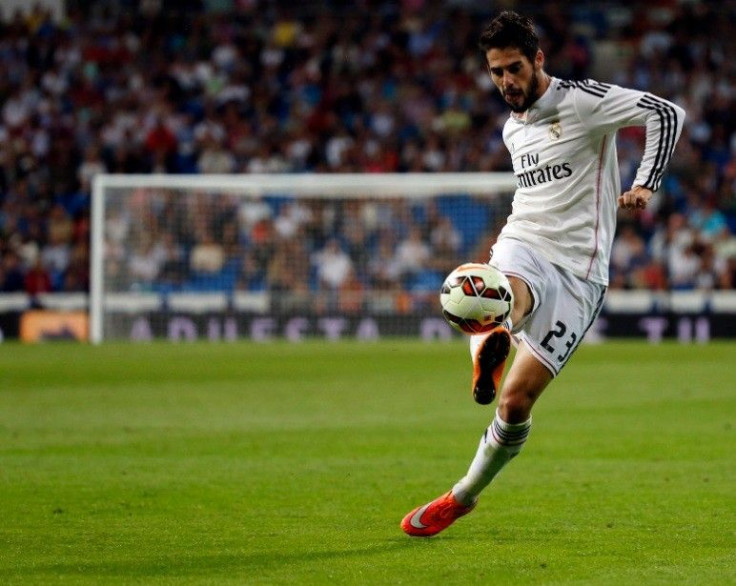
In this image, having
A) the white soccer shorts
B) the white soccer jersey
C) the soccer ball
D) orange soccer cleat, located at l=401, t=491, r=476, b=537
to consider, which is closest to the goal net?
the white soccer jersey

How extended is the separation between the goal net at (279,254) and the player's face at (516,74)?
1603 cm

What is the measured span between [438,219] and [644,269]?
3508 mm

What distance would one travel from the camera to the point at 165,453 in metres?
9.91

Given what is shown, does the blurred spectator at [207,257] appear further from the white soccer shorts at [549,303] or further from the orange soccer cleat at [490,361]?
the orange soccer cleat at [490,361]

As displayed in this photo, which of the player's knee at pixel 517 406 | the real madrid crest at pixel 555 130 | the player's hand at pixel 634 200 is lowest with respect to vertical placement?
the player's knee at pixel 517 406

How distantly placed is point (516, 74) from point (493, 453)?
5.91 feet

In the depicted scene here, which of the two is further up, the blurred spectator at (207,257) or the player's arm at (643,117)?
the player's arm at (643,117)

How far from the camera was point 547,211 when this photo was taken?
6.90 metres

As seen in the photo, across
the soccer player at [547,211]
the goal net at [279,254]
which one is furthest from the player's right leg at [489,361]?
the goal net at [279,254]

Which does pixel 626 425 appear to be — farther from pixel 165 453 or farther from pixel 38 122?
pixel 38 122

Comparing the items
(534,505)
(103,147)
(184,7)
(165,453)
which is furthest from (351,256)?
(534,505)

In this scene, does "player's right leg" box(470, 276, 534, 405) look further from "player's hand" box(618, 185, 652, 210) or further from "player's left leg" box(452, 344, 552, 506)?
"player's hand" box(618, 185, 652, 210)

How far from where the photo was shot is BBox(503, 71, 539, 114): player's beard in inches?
270

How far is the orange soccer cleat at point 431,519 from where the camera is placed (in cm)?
668
